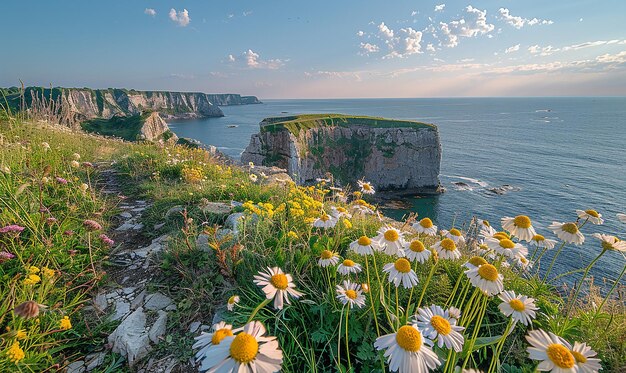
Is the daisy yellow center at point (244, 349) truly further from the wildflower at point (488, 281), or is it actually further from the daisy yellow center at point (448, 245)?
the daisy yellow center at point (448, 245)

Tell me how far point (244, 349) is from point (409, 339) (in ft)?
2.35

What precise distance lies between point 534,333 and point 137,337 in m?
3.01

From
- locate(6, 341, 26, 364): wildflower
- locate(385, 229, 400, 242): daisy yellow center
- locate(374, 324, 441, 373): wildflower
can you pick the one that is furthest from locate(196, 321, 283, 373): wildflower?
locate(6, 341, 26, 364): wildflower

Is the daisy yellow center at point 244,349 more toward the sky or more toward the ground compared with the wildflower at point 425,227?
more toward the sky

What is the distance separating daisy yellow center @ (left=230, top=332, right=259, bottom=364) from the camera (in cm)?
112

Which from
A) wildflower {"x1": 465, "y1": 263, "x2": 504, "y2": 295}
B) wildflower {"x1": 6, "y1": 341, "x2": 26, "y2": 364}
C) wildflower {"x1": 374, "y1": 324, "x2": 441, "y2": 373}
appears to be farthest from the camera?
wildflower {"x1": 6, "y1": 341, "x2": 26, "y2": 364}

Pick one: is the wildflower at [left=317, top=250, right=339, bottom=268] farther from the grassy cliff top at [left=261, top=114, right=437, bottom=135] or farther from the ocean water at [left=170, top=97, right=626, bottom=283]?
the grassy cliff top at [left=261, top=114, right=437, bottom=135]

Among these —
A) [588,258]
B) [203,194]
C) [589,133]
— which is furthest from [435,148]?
[589,133]

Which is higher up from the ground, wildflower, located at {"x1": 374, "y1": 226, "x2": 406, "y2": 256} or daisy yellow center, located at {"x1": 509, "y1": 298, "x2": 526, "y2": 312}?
wildflower, located at {"x1": 374, "y1": 226, "x2": 406, "y2": 256}

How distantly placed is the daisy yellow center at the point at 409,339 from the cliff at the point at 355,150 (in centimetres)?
5128

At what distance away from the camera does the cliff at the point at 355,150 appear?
54031 mm

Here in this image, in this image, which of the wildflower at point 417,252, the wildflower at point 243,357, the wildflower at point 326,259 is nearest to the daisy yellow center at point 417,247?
the wildflower at point 417,252

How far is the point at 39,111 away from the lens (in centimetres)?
840

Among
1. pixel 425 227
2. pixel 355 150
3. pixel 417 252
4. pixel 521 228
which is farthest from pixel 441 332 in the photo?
pixel 355 150
